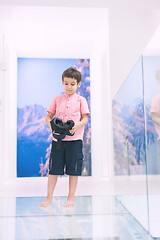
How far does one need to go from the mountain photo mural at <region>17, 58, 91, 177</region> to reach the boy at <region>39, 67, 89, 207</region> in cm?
213

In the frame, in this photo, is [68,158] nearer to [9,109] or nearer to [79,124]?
[79,124]

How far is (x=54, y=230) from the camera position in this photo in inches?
50.2

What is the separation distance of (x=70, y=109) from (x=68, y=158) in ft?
0.99

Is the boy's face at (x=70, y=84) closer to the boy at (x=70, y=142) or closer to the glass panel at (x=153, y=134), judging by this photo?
the boy at (x=70, y=142)

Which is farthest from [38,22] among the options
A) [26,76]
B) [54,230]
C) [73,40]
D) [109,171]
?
[54,230]

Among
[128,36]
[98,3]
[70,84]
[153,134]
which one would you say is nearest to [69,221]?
[153,134]

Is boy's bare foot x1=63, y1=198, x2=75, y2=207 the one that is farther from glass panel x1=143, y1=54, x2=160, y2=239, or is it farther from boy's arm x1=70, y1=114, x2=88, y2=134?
glass panel x1=143, y1=54, x2=160, y2=239

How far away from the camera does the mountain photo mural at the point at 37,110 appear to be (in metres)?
3.94

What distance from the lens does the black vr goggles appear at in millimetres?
1636

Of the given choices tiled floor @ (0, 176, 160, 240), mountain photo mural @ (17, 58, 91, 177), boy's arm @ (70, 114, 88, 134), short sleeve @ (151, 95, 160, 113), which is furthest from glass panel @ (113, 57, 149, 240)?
mountain photo mural @ (17, 58, 91, 177)

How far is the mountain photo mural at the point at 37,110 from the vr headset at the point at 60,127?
89.6 inches

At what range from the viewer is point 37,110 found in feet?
13.2

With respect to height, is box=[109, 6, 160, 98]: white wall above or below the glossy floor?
above

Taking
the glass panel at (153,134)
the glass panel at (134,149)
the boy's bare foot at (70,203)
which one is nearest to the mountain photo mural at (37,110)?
the glass panel at (134,149)
